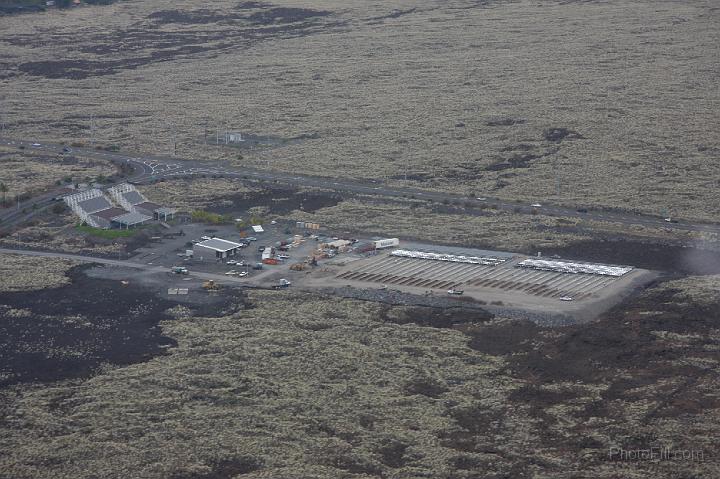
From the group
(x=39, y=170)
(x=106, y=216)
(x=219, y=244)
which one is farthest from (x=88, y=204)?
(x=39, y=170)

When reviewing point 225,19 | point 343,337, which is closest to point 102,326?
point 343,337

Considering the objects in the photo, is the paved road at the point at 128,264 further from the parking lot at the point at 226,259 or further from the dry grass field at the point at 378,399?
the dry grass field at the point at 378,399

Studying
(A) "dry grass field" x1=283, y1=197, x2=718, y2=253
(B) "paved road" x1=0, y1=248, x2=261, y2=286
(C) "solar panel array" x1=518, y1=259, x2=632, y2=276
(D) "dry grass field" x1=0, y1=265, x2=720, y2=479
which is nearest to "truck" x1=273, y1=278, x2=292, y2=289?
(B) "paved road" x1=0, y1=248, x2=261, y2=286

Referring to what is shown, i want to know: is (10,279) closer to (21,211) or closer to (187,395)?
(21,211)

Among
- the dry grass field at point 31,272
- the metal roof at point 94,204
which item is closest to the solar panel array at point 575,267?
the dry grass field at point 31,272

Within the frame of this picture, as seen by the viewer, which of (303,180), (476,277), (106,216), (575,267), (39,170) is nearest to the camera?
(476,277)

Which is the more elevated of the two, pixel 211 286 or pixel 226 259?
pixel 211 286

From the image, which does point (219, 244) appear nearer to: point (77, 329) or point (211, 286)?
point (211, 286)
